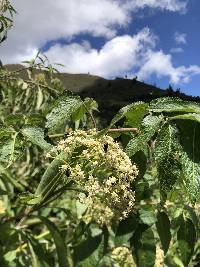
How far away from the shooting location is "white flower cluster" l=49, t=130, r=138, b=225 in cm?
150

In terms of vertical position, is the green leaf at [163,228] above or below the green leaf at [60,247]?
above

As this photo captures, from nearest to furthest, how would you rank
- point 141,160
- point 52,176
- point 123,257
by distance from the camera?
point 52,176 → point 141,160 → point 123,257

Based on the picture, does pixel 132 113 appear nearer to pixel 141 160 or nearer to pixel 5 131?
pixel 141 160

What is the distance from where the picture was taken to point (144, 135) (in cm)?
155

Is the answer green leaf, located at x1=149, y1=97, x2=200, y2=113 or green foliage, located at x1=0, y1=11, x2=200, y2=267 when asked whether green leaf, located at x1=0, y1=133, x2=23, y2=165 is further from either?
green leaf, located at x1=149, y1=97, x2=200, y2=113

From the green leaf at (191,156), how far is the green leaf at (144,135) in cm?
7

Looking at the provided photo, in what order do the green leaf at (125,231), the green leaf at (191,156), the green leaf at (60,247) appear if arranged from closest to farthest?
the green leaf at (191,156)
the green leaf at (125,231)
the green leaf at (60,247)

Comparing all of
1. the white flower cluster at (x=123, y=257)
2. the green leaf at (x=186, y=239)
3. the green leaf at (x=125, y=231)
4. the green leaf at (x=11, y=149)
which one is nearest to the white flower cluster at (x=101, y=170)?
the green leaf at (x=11, y=149)

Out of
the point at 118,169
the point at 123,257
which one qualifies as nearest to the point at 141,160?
the point at 118,169

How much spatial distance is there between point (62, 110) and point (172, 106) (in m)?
0.36

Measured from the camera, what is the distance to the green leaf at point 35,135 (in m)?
1.86

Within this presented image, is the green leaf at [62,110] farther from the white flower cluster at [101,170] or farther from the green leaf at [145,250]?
the green leaf at [145,250]

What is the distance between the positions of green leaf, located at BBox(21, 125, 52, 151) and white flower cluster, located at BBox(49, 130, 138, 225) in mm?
251

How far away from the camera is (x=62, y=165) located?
1.56m
